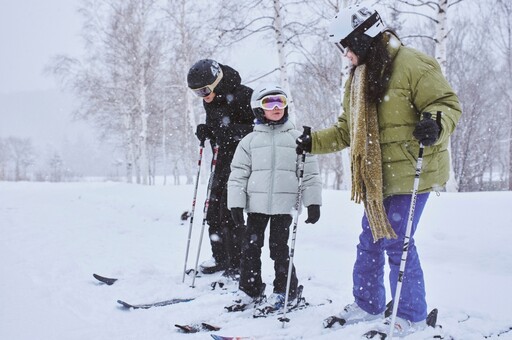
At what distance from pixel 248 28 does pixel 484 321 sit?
10.9 meters

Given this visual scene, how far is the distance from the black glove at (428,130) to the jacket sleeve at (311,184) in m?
1.21

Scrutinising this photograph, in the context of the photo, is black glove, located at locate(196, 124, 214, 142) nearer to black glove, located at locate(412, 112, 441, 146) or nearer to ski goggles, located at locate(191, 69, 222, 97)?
ski goggles, located at locate(191, 69, 222, 97)

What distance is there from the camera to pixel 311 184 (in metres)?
3.34

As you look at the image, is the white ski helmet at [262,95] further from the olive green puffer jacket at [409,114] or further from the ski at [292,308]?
the ski at [292,308]

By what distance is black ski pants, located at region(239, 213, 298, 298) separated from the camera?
3402 millimetres

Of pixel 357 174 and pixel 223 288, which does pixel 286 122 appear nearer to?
pixel 357 174

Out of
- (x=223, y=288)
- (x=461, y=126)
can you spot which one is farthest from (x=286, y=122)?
(x=461, y=126)

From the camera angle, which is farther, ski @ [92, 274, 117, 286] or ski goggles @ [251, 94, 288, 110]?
ski @ [92, 274, 117, 286]

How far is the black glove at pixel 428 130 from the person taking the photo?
7.09 feet

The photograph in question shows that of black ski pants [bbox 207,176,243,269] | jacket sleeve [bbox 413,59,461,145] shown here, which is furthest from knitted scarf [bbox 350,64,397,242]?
black ski pants [bbox 207,176,243,269]

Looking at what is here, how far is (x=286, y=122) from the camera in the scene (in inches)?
137

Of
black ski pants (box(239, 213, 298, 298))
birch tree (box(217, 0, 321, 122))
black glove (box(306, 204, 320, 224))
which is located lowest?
black ski pants (box(239, 213, 298, 298))

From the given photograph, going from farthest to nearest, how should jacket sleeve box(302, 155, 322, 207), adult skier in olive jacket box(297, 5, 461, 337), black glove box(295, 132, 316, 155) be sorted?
jacket sleeve box(302, 155, 322, 207), black glove box(295, 132, 316, 155), adult skier in olive jacket box(297, 5, 461, 337)

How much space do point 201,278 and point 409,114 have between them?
9.57 feet
